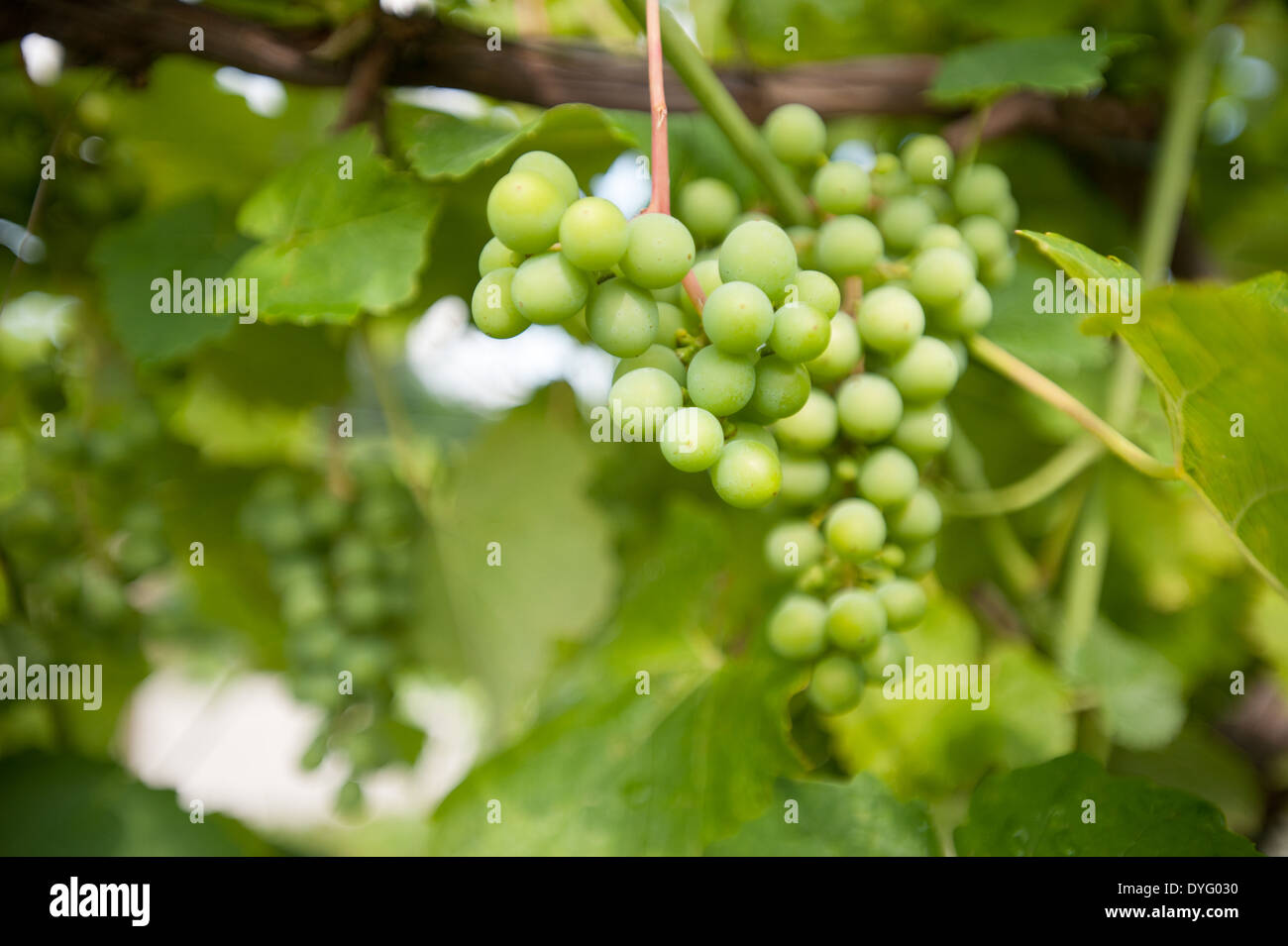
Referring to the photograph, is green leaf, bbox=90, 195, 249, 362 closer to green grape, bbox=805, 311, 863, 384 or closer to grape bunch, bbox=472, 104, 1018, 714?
grape bunch, bbox=472, 104, 1018, 714

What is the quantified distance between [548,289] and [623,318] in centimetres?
5

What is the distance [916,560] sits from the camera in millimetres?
790

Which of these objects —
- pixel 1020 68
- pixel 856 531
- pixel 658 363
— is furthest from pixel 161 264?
pixel 1020 68

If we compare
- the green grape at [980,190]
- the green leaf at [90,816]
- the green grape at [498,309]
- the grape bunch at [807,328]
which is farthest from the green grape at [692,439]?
the green leaf at [90,816]

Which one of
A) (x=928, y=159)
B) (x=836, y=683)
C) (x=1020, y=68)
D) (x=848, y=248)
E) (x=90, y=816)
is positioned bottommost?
(x=90, y=816)

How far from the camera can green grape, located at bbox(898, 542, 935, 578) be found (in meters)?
0.79

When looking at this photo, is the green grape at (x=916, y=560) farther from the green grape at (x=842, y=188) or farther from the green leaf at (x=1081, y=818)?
the green grape at (x=842, y=188)

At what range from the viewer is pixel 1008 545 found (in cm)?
116

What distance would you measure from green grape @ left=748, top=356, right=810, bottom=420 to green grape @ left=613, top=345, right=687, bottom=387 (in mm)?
48

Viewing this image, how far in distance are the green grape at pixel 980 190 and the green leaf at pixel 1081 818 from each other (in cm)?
48

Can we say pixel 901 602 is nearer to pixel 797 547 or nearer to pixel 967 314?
pixel 797 547

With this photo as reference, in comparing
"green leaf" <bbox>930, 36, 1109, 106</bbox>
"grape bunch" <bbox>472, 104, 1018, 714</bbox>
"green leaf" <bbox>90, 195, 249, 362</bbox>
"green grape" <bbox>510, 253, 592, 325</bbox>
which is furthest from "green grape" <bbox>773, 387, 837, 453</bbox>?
"green leaf" <bbox>90, 195, 249, 362</bbox>
